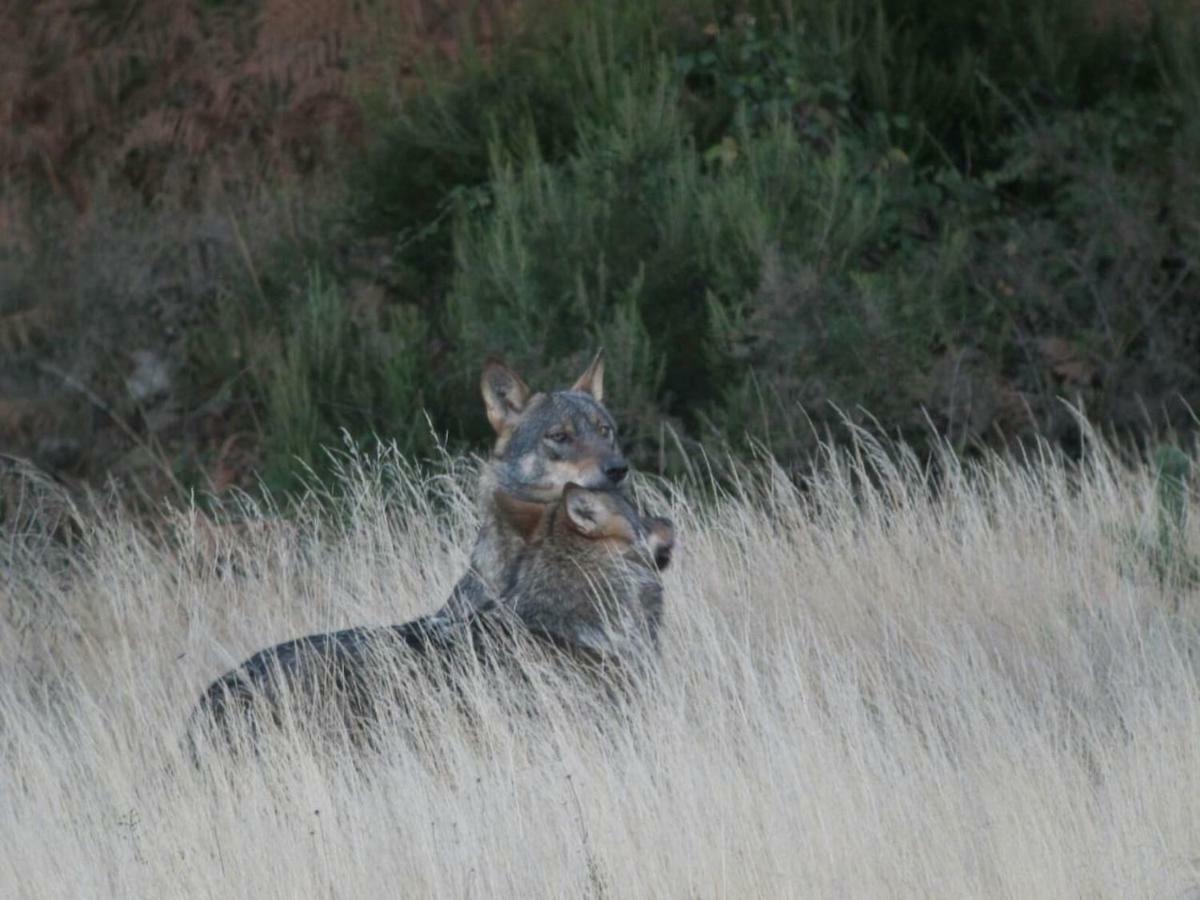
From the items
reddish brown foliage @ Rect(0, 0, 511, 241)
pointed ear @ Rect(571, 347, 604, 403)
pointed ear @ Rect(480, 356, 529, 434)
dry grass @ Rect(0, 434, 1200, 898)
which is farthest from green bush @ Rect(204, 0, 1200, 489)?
dry grass @ Rect(0, 434, 1200, 898)

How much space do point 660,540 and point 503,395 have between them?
1860 mm

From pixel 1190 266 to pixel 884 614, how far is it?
4.75 metres

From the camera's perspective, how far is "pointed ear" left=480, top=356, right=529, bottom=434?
7410 millimetres

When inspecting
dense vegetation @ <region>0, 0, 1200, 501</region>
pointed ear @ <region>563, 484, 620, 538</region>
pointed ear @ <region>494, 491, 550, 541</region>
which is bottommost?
dense vegetation @ <region>0, 0, 1200, 501</region>

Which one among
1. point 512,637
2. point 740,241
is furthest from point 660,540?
point 740,241

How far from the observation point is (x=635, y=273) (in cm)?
1014

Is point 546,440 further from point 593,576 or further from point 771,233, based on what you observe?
point 771,233

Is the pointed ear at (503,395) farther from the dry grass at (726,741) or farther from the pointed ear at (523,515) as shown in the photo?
the pointed ear at (523,515)

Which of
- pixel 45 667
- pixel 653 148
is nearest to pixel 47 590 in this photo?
pixel 45 667

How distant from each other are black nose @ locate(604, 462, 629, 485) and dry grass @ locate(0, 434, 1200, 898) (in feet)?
1.35

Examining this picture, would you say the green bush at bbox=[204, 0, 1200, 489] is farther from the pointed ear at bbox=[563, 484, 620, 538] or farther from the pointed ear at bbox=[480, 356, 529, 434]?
the pointed ear at bbox=[563, 484, 620, 538]

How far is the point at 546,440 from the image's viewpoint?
722 centimetres

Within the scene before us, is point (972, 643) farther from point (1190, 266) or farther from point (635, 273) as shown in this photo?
point (1190, 266)

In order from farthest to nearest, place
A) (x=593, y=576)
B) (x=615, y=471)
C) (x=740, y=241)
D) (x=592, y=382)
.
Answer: (x=740, y=241) < (x=592, y=382) < (x=615, y=471) < (x=593, y=576)
